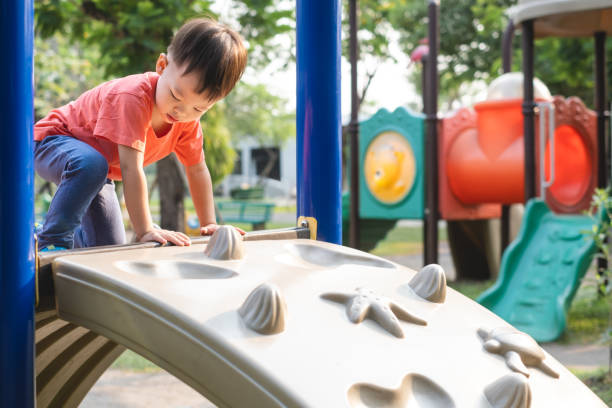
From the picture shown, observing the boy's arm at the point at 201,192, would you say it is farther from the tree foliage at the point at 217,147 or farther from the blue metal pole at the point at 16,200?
the tree foliage at the point at 217,147

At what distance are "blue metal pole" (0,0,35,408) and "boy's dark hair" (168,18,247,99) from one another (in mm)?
458

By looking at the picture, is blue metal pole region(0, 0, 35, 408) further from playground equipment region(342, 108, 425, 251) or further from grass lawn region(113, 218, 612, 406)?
playground equipment region(342, 108, 425, 251)

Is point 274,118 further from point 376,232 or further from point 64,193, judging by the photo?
point 64,193

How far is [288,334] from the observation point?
110 centimetres

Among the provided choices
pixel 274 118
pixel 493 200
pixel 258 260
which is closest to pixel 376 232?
pixel 493 200

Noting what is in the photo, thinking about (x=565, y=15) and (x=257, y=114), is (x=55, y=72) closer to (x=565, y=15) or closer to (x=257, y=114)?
(x=565, y=15)

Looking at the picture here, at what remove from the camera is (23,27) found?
1130mm


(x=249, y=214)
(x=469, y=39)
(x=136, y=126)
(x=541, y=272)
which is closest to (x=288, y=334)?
(x=136, y=126)

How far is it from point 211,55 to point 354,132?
5303 millimetres

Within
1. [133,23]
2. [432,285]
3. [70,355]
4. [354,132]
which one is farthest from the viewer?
[354,132]

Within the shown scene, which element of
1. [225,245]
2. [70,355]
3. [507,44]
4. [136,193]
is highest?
[507,44]

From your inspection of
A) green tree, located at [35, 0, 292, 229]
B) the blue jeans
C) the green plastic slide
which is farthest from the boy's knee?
green tree, located at [35, 0, 292, 229]

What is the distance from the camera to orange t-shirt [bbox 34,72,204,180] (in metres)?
1.65

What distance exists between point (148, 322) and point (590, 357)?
348 cm
